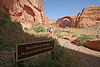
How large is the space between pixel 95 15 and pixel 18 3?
24.9m

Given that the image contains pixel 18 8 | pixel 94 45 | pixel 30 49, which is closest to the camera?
pixel 30 49

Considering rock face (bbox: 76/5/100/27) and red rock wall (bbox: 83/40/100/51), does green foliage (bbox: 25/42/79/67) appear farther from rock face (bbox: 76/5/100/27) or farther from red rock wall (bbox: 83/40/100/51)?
rock face (bbox: 76/5/100/27)

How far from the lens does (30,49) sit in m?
1.26

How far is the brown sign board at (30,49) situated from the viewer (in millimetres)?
1128

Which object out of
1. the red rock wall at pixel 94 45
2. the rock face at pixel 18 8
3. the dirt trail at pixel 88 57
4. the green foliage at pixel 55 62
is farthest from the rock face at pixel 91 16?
the green foliage at pixel 55 62

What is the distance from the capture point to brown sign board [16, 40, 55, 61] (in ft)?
3.70


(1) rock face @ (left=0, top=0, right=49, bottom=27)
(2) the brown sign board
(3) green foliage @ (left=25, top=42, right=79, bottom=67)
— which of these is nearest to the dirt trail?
(3) green foliage @ (left=25, top=42, right=79, bottom=67)

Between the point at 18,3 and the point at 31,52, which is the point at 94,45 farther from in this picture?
the point at 18,3

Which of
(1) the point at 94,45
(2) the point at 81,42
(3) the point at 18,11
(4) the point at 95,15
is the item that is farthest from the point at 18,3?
(4) the point at 95,15

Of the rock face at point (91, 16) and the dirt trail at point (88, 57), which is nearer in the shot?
the dirt trail at point (88, 57)

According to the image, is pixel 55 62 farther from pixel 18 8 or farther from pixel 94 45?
pixel 18 8

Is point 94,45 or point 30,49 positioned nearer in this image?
point 30,49

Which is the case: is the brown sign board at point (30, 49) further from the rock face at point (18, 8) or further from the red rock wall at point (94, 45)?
the rock face at point (18, 8)

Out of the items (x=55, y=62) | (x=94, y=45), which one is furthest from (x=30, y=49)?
(x=94, y=45)
